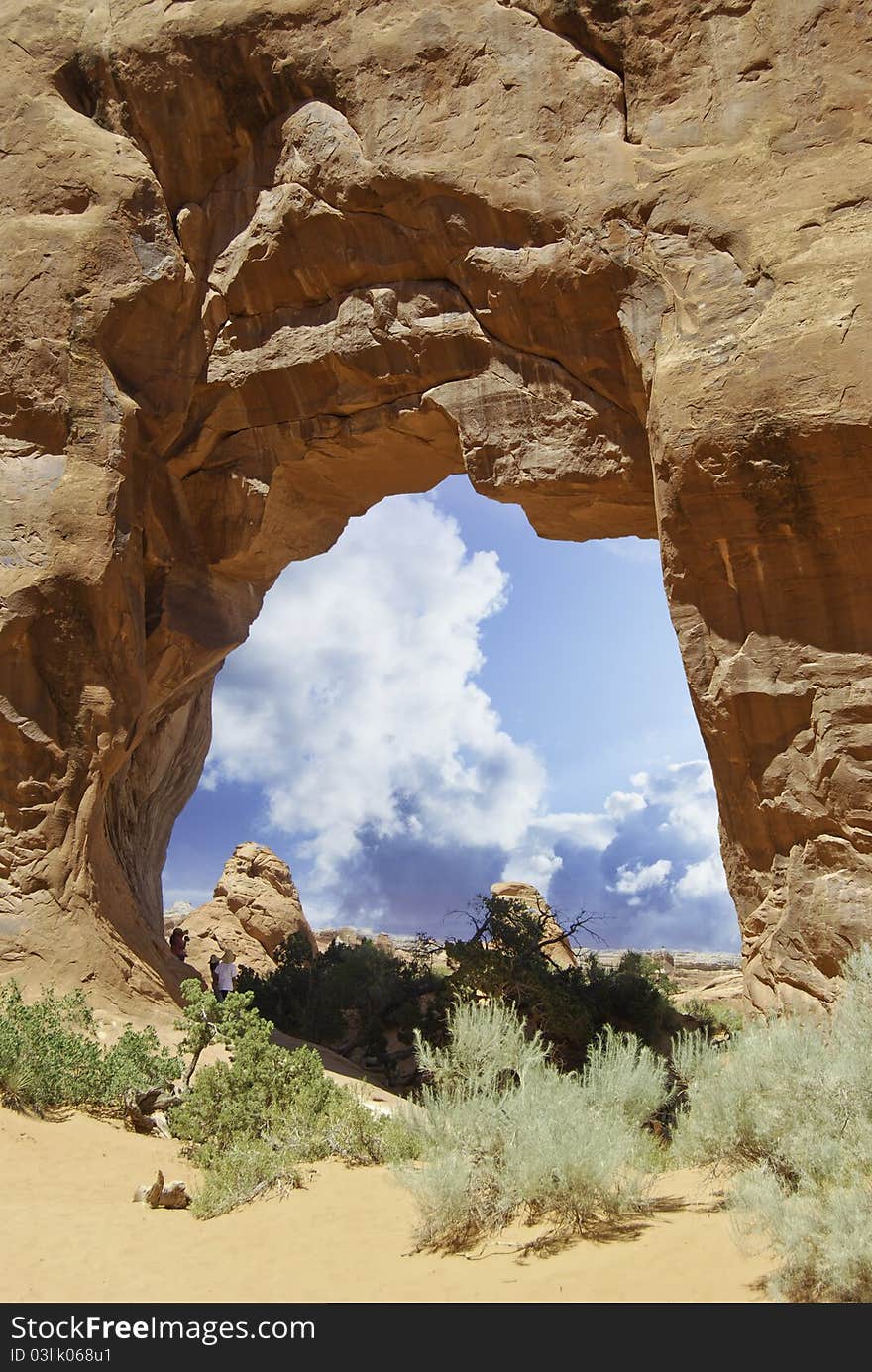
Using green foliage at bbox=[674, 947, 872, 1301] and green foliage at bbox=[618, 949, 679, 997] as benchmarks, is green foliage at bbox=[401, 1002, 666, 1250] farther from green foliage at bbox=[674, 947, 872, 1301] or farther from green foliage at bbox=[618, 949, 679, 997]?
green foliage at bbox=[618, 949, 679, 997]

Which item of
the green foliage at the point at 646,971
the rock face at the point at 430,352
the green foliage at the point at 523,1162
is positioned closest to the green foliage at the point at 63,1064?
the rock face at the point at 430,352

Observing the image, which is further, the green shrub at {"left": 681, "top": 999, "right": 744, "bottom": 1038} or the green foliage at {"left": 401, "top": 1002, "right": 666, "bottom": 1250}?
the green shrub at {"left": 681, "top": 999, "right": 744, "bottom": 1038}

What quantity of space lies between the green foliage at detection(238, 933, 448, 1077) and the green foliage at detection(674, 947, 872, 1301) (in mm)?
7568

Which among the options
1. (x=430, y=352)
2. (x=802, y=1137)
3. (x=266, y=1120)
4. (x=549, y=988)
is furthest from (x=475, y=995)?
(x=802, y=1137)

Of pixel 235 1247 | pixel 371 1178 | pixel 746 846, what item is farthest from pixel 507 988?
pixel 235 1247

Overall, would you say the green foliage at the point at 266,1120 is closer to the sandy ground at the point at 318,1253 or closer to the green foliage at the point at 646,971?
the sandy ground at the point at 318,1253

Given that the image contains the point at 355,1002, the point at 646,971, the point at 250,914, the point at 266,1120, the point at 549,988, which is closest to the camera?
the point at 266,1120

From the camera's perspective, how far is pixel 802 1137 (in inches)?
189

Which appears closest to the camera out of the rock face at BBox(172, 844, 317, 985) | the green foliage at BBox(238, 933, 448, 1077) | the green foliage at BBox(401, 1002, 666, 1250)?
the green foliage at BBox(401, 1002, 666, 1250)

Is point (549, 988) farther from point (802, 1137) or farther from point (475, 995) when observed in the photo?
point (802, 1137)

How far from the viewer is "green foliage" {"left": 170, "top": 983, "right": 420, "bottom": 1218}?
266 inches

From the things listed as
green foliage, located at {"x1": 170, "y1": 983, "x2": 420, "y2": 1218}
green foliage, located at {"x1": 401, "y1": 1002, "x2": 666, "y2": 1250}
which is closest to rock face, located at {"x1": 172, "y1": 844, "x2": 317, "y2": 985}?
green foliage, located at {"x1": 170, "y1": 983, "x2": 420, "y2": 1218}

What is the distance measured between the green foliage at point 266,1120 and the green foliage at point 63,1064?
0.66 metres

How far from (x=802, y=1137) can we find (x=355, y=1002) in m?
11.0
